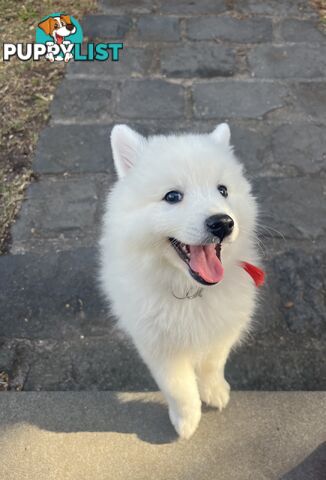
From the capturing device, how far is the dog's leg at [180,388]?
2.00 meters

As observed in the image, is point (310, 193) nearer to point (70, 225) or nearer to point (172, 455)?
point (70, 225)

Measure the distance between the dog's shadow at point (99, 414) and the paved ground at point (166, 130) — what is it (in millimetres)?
89

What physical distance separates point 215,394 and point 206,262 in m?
0.81

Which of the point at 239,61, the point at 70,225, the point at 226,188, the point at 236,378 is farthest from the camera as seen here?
the point at 239,61

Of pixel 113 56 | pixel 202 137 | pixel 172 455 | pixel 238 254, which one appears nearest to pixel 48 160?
pixel 113 56

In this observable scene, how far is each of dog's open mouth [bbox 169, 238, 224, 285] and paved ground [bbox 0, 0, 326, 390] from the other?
880mm

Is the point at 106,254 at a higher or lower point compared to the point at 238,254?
lower

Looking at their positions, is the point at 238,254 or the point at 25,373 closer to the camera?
the point at 238,254

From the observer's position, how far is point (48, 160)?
3434mm

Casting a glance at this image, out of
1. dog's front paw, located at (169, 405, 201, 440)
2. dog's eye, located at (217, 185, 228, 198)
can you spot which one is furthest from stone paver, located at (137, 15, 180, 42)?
dog's front paw, located at (169, 405, 201, 440)

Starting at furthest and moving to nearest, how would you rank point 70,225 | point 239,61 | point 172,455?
point 239,61 < point 70,225 < point 172,455

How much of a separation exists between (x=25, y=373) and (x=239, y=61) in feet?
10.9

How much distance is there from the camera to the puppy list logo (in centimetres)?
436

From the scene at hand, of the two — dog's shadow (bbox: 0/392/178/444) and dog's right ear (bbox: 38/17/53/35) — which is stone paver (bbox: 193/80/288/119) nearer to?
dog's right ear (bbox: 38/17/53/35)
